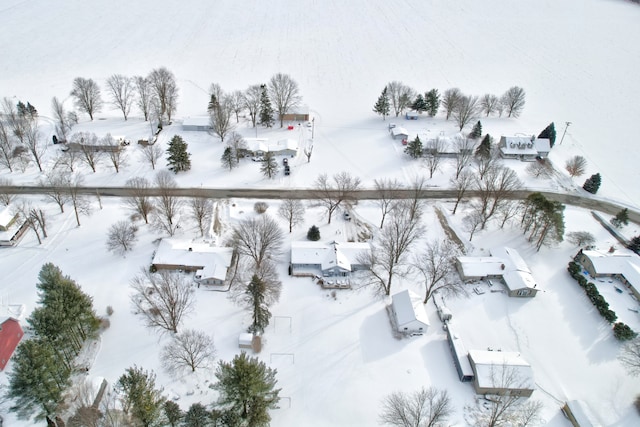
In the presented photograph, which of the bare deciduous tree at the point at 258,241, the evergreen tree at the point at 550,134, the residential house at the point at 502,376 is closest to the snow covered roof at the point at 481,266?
the residential house at the point at 502,376

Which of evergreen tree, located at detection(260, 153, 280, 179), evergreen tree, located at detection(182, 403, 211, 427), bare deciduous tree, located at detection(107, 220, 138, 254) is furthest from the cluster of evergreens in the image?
evergreen tree, located at detection(260, 153, 280, 179)

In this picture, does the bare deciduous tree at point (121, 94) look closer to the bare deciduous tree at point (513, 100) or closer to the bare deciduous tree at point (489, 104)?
the bare deciduous tree at point (489, 104)

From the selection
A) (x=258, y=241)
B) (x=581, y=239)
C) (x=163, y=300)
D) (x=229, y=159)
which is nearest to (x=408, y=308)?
(x=258, y=241)

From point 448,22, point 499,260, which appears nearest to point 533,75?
point 448,22

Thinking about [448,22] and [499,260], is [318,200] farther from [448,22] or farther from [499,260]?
[448,22]

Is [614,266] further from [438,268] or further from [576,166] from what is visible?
[576,166]

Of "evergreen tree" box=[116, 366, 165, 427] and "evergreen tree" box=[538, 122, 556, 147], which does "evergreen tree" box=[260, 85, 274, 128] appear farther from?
"evergreen tree" box=[116, 366, 165, 427]
